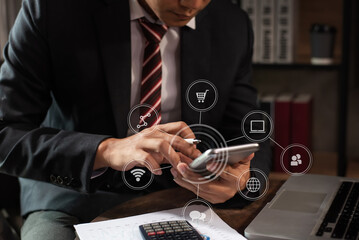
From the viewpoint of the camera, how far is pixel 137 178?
3.13 ft

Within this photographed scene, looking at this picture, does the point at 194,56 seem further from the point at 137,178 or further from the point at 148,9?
the point at 137,178

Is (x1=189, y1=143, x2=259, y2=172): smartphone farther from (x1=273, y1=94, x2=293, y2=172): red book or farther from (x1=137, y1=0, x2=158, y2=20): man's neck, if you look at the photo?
(x1=137, y1=0, x2=158, y2=20): man's neck

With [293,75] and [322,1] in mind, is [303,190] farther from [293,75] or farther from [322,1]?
[322,1]

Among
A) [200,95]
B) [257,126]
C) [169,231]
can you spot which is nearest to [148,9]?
[200,95]

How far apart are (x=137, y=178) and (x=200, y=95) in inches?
7.4

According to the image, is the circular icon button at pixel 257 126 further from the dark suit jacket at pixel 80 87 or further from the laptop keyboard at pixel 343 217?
the laptop keyboard at pixel 343 217

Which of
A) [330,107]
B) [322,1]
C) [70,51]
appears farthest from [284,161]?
[322,1]

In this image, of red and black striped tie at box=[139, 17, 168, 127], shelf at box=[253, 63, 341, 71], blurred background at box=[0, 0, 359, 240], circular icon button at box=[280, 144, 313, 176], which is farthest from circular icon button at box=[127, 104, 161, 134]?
shelf at box=[253, 63, 341, 71]

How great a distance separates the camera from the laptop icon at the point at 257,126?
90 centimetres

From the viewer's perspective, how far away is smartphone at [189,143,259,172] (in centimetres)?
71

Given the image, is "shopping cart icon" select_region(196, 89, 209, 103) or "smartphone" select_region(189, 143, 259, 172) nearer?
"smartphone" select_region(189, 143, 259, 172)

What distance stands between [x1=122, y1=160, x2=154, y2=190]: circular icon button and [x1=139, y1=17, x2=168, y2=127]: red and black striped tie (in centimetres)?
10

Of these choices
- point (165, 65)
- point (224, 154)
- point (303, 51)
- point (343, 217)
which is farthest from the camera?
point (303, 51)

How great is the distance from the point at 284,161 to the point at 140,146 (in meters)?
0.25
